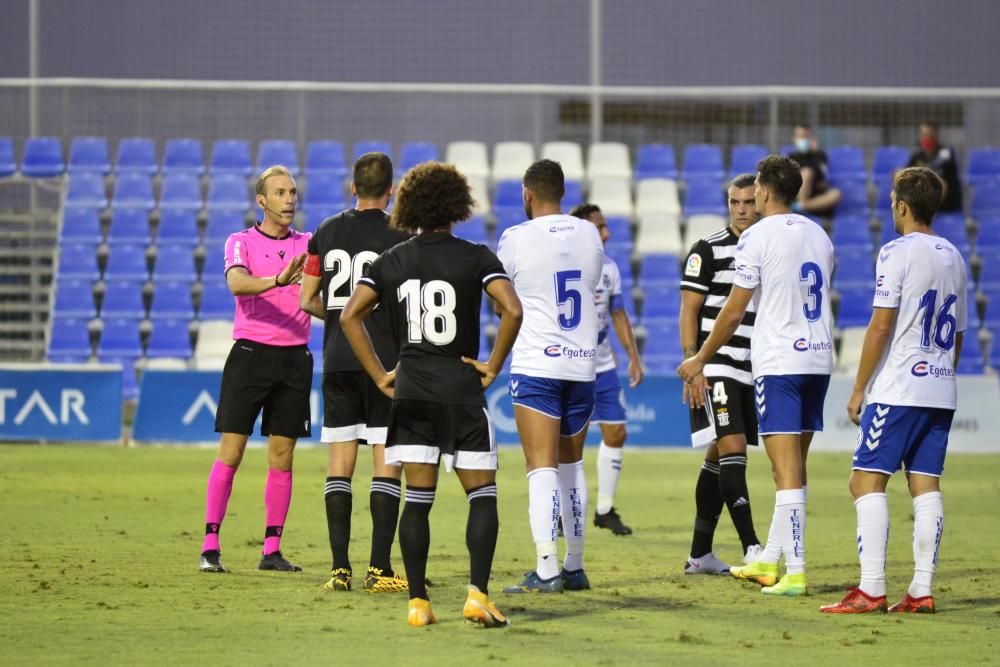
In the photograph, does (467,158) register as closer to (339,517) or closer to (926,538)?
(339,517)

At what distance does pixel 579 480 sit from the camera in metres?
8.65

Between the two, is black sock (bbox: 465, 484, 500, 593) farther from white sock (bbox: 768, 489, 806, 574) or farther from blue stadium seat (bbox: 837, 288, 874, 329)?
blue stadium seat (bbox: 837, 288, 874, 329)

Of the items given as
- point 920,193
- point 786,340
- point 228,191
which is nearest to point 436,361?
point 786,340

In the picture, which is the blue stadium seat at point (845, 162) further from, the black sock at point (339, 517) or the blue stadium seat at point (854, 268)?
the black sock at point (339, 517)

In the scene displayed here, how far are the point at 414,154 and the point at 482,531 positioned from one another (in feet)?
52.1

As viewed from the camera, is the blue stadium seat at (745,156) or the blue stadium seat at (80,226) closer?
the blue stadium seat at (80,226)

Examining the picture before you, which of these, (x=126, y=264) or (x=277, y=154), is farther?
(x=277, y=154)

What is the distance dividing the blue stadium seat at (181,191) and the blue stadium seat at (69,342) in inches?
103

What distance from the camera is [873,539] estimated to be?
7.43 m

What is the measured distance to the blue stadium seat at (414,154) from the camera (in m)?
22.1

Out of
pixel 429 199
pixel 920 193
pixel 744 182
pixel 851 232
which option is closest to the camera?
pixel 429 199

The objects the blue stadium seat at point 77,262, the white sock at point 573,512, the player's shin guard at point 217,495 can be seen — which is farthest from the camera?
the blue stadium seat at point 77,262

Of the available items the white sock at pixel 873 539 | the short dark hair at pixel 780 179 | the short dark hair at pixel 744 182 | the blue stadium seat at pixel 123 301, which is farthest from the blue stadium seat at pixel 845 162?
the white sock at pixel 873 539

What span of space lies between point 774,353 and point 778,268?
0.47 meters
